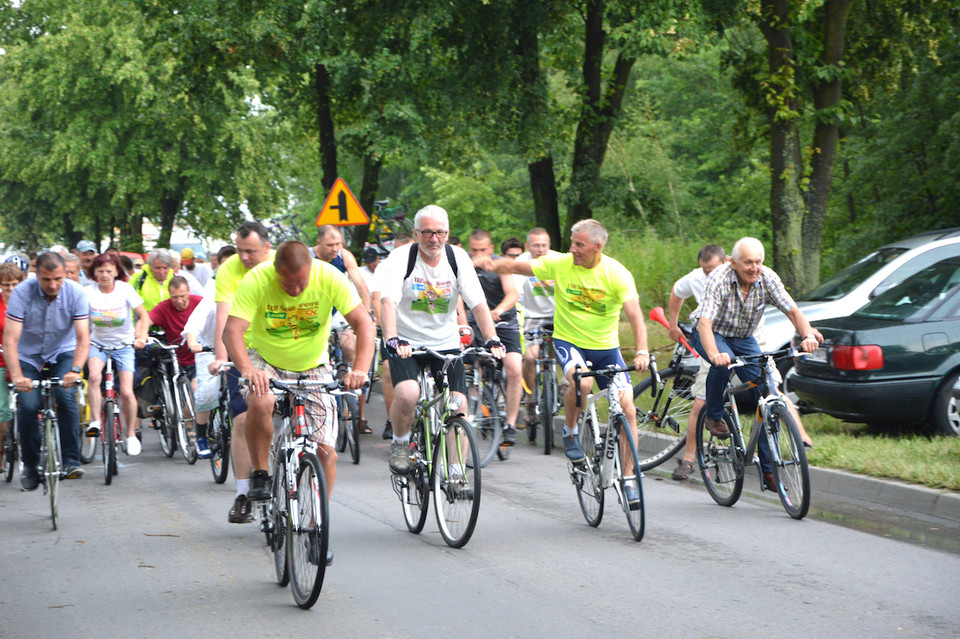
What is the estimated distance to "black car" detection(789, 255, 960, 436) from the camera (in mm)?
9656

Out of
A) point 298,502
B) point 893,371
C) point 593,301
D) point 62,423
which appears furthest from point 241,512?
point 893,371

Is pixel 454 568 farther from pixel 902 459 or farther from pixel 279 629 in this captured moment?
pixel 902 459

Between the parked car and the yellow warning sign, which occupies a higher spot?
the yellow warning sign

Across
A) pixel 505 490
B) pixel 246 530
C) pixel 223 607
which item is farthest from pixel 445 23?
pixel 223 607

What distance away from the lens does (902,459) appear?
8.66 m

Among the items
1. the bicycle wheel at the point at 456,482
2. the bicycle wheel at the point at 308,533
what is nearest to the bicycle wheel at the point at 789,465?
the bicycle wheel at the point at 456,482

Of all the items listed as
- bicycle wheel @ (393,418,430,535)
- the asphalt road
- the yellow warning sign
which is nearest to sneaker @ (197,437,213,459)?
the asphalt road

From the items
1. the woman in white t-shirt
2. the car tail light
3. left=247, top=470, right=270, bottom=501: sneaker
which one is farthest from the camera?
the woman in white t-shirt

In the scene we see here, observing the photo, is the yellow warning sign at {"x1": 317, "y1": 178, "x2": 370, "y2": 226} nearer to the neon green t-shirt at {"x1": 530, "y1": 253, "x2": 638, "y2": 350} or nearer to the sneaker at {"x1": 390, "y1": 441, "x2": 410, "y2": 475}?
the neon green t-shirt at {"x1": 530, "y1": 253, "x2": 638, "y2": 350}

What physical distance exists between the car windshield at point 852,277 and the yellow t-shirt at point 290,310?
740 centimetres

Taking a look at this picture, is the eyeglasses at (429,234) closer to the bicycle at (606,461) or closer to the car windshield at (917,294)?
the bicycle at (606,461)

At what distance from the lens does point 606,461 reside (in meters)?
7.23

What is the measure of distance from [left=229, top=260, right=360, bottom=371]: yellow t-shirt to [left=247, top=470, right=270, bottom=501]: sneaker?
23.5 inches

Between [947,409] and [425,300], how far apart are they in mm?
4919
